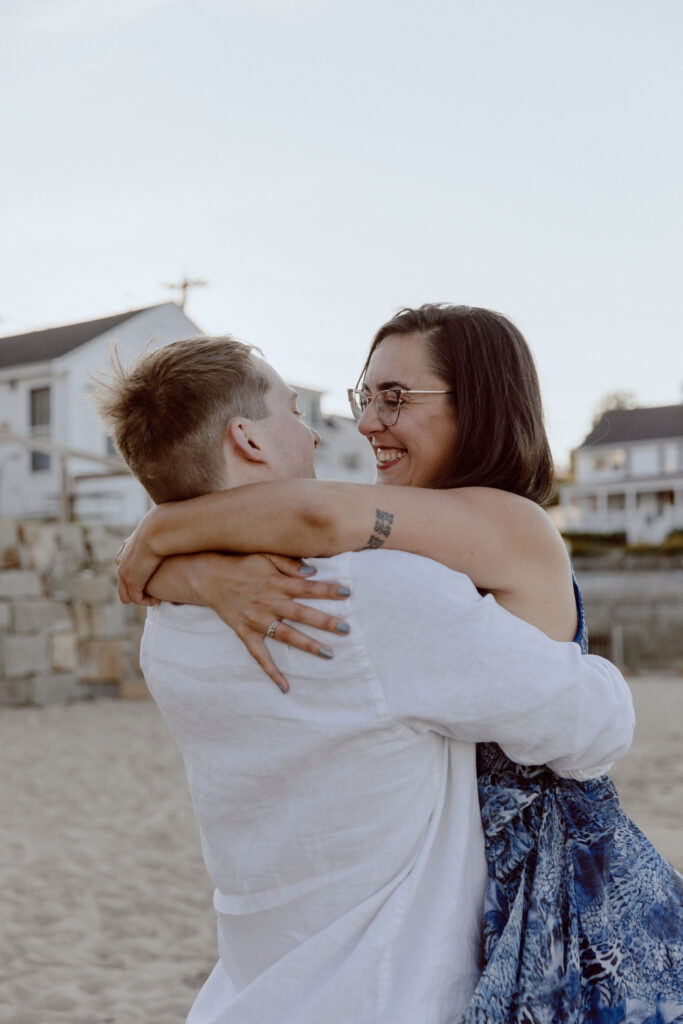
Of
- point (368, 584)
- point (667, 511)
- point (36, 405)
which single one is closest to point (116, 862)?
point (368, 584)

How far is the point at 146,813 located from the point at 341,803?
6362 millimetres

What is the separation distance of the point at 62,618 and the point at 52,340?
41.7ft

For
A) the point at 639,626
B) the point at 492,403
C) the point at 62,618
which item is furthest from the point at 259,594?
the point at 639,626

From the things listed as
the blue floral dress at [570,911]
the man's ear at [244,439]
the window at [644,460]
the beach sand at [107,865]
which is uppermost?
the man's ear at [244,439]

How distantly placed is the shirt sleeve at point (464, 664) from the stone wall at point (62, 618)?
36.0 ft

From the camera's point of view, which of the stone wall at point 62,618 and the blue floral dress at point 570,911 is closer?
the blue floral dress at point 570,911

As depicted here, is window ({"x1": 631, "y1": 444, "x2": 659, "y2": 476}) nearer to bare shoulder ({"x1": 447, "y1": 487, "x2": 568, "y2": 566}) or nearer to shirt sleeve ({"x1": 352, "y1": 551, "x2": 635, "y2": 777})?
bare shoulder ({"x1": 447, "y1": 487, "x2": 568, "y2": 566})

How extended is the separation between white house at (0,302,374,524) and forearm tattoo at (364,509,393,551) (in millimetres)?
16554

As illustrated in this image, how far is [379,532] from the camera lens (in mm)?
1277

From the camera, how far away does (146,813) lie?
7152 millimetres

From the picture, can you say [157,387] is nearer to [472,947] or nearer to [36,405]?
[472,947]

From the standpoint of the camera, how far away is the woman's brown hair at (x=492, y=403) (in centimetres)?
151

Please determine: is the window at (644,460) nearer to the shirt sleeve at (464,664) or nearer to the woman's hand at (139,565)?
the woman's hand at (139,565)

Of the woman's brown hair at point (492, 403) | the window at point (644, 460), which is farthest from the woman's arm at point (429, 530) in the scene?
the window at point (644, 460)
